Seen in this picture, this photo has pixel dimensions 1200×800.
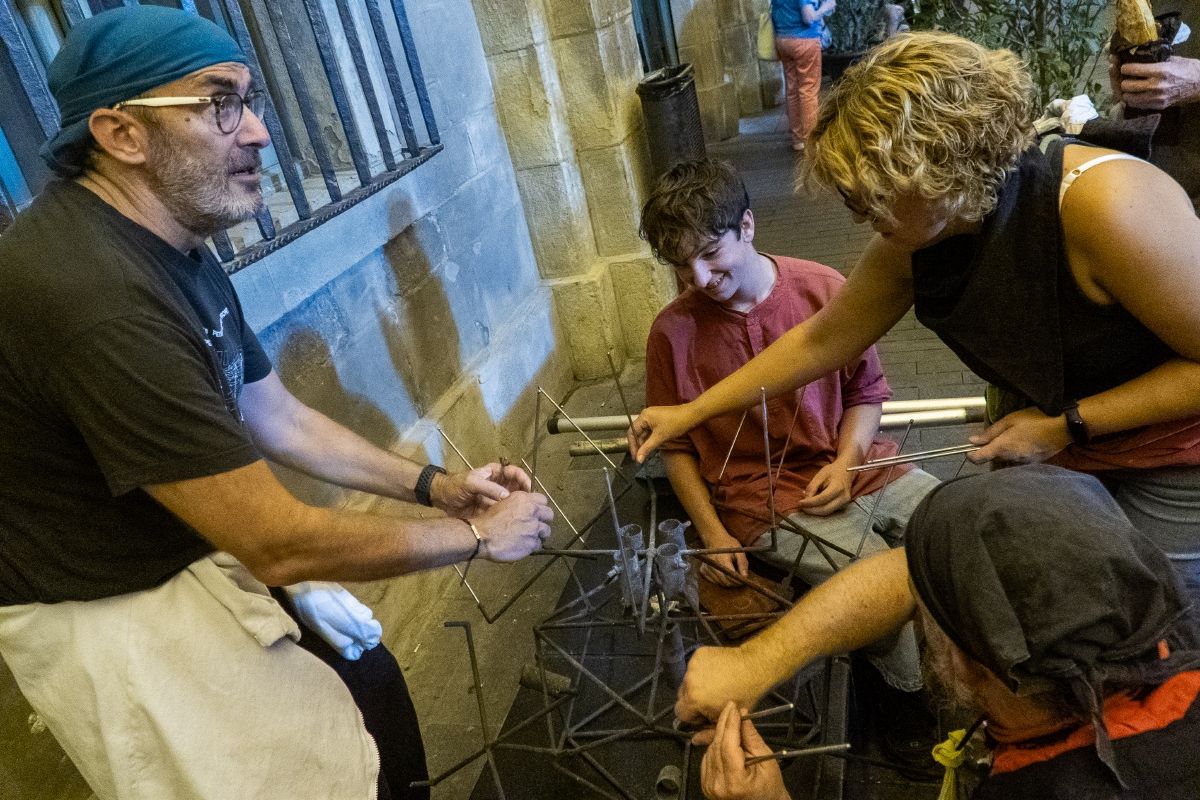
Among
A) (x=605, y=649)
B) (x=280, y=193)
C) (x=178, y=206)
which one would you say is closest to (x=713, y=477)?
(x=605, y=649)

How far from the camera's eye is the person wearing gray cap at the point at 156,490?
4.39 ft

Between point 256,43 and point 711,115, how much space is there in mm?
7104

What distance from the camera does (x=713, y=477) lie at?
8.13 feet

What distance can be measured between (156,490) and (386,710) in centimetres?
93

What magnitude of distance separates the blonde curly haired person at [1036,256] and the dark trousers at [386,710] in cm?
145

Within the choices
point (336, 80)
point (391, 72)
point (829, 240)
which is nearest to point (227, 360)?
point (336, 80)

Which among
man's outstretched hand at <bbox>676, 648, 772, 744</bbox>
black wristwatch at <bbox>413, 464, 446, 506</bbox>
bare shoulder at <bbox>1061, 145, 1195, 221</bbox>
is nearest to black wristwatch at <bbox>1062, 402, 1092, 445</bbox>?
bare shoulder at <bbox>1061, 145, 1195, 221</bbox>

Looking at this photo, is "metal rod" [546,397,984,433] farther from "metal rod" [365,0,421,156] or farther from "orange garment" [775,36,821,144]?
"orange garment" [775,36,821,144]

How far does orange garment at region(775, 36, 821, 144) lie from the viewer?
25.3 feet

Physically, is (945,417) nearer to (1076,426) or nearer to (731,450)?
(731,450)

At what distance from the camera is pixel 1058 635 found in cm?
101

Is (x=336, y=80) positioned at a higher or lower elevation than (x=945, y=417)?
higher

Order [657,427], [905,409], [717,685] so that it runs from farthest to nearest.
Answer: [905,409] → [657,427] → [717,685]

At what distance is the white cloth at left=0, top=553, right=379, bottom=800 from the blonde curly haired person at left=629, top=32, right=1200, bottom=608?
4.60 feet
